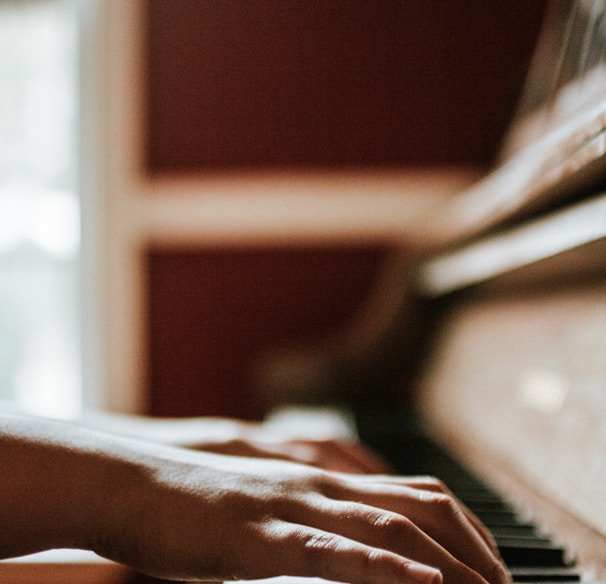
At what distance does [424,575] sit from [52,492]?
270 mm

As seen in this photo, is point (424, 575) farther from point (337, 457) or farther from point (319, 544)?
point (337, 457)

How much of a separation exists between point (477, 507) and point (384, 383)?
933 millimetres

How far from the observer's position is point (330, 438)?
912 mm

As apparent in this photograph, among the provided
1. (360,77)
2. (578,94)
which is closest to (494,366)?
(578,94)

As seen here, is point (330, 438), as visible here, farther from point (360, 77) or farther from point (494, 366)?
point (360, 77)

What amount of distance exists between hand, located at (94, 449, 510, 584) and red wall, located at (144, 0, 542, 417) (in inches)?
83.2

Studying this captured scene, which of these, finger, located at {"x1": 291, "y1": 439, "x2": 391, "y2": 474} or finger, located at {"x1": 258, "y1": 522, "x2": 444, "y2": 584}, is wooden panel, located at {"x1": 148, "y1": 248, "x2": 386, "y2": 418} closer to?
finger, located at {"x1": 291, "y1": 439, "x2": 391, "y2": 474}

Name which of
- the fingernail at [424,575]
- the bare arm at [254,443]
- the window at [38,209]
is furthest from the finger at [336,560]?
the window at [38,209]

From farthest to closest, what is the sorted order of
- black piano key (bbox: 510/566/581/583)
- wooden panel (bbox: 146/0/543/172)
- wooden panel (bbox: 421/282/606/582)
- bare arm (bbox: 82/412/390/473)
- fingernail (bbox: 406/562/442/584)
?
1. wooden panel (bbox: 146/0/543/172)
2. bare arm (bbox: 82/412/390/473)
3. wooden panel (bbox: 421/282/606/582)
4. black piano key (bbox: 510/566/581/583)
5. fingernail (bbox: 406/562/442/584)

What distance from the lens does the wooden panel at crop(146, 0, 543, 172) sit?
2523 mm

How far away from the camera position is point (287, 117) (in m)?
2.65

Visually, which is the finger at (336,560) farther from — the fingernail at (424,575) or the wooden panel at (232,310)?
the wooden panel at (232,310)

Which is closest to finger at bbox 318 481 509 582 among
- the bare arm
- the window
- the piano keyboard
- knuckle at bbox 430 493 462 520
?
knuckle at bbox 430 493 462 520

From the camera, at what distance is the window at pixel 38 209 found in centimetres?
297
